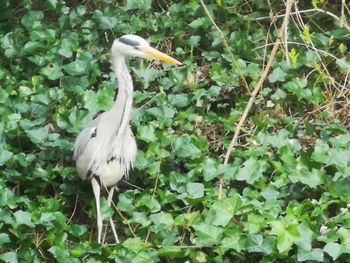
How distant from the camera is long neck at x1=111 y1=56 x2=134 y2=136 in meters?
4.29

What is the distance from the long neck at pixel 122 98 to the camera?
4289 mm

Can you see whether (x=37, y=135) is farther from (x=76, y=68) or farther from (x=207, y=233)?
(x=207, y=233)

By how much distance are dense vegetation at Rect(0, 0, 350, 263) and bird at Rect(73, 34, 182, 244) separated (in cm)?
15

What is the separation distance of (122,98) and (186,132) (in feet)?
2.41

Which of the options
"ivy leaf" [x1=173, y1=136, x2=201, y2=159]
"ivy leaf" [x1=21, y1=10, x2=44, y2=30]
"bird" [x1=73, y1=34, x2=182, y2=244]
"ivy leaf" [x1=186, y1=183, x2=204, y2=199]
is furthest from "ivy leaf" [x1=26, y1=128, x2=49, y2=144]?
"ivy leaf" [x1=21, y1=10, x2=44, y2=30]

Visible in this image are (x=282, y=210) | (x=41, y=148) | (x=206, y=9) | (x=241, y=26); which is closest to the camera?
(x=282, y=210)

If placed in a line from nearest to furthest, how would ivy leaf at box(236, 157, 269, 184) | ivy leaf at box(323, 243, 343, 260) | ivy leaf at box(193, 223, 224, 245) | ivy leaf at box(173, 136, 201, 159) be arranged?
ivy leaf at box(323, 243, 343, 260) < ivy leaf at box(193, 223, 224, 245) < ivy leaf at box(236, 157, 269, 184) < ivy leaf at box(173, 136, 201, 159)

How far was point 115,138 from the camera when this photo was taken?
14.3 feet

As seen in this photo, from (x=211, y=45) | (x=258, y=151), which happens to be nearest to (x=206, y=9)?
(x=211, y=45)

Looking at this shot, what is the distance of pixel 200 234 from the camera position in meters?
4.15

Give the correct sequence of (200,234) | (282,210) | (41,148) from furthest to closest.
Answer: (41,148) < (282,210) < (200,234)

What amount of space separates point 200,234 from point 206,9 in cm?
158

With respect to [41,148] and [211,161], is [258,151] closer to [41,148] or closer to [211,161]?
[211,161]

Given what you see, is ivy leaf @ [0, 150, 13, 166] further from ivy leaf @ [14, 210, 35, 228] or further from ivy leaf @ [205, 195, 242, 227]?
ivy leaf @ [205, 195, 242, 227]
